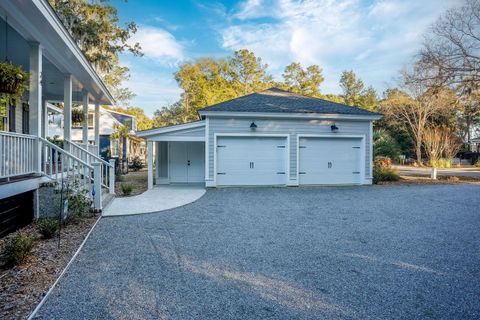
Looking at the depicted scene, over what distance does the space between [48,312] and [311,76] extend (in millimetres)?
31968

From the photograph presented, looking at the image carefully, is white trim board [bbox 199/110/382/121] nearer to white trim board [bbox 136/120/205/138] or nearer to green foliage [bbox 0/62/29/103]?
white trim board [bbox 136/120/205/138]

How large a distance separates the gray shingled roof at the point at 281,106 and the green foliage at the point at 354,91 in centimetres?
2905

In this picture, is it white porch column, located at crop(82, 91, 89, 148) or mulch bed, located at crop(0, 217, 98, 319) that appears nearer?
mulch bed, located at crop(0, 217, 98, 319)

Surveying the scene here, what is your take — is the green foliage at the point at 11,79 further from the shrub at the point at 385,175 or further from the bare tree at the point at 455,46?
the bare tree at the point at 455,46

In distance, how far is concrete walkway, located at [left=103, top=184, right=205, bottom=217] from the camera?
21.7ft

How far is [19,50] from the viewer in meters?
6.04

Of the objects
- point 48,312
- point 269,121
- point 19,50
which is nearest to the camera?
point 48,312

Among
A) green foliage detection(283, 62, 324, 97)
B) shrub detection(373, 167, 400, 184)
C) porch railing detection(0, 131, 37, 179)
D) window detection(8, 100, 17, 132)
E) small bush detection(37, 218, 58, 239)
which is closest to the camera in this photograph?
porch railing detection(0, 131, 37, 179)

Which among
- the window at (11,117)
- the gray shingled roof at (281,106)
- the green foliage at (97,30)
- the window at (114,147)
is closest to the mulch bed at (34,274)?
the window at (11,117)

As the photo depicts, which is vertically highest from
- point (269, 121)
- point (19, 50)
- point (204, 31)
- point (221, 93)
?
point (204, 31)

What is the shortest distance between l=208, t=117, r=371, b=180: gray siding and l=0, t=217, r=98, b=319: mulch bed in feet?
21.0

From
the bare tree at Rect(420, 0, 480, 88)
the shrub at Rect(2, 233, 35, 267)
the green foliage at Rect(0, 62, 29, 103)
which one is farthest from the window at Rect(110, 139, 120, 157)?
the bare tree at Rect(420, 0, 480, 88)

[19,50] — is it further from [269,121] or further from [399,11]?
[399,11]

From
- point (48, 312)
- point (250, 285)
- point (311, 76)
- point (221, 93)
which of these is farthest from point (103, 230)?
point (311, 76)
